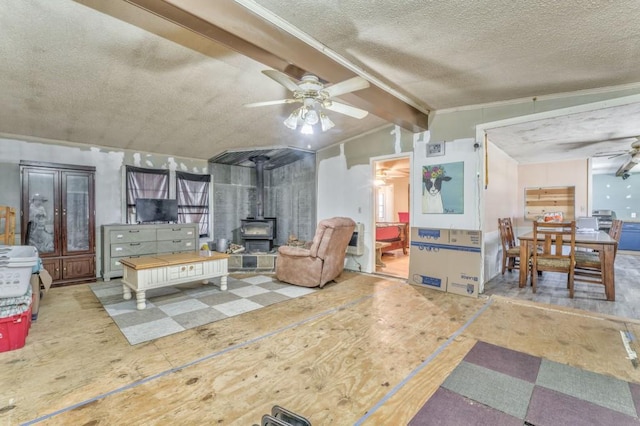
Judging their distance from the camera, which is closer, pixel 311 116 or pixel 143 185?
pixel 311 116

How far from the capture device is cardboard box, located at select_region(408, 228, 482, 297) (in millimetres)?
4004

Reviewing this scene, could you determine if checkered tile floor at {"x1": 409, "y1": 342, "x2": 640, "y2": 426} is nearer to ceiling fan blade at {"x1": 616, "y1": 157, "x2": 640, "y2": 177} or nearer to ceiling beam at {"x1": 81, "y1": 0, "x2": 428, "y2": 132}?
ceiling beam at {"x1": 81, "y1": 0, "x2": 428, "y2": 132}

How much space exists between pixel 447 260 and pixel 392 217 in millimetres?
6399

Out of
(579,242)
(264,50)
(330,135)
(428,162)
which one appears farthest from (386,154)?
(264,50)

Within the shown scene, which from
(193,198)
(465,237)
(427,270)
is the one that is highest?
(193,198)

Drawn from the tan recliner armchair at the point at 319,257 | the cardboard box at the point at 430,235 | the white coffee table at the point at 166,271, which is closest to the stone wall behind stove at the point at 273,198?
the tan recliner armchair at the point at 319,257

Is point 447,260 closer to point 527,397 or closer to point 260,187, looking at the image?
point 527,397

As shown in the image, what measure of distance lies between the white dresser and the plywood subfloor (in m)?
1.35

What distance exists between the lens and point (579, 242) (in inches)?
150

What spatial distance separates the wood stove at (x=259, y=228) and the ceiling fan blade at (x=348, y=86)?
4.00m

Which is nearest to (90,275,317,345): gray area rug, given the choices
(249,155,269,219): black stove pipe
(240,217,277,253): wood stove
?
(240,217,277,253): wood stove

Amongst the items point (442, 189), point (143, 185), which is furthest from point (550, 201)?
point (143, 185)

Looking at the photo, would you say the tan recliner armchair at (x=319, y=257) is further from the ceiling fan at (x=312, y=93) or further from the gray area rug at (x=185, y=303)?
the ceiling fan at (x=312, y=93)

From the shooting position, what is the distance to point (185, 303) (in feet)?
12.0
